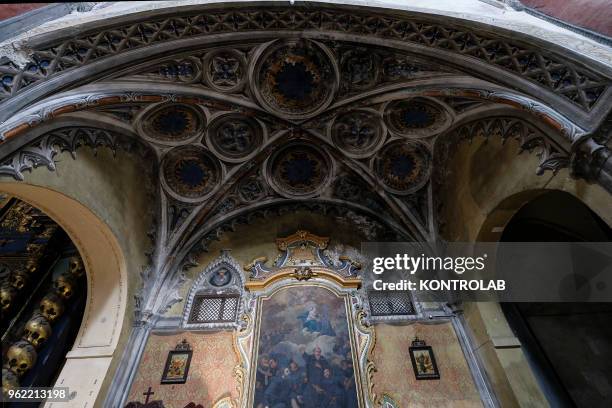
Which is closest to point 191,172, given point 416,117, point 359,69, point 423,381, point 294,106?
point 294,106

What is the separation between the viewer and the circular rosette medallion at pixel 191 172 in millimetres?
7609

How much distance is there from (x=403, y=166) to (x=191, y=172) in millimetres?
4980

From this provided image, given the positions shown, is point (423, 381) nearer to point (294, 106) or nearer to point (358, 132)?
point (358, 132)

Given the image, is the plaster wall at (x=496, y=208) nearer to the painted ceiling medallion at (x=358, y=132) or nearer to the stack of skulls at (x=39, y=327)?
the painted ceiling medallion at (x=358, y=132)

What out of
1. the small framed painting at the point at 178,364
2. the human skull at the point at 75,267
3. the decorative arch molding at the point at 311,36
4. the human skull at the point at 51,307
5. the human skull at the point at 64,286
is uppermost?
the decorative arch molding at the point at 311,36

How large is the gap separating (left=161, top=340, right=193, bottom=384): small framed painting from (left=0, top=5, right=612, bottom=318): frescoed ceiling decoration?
1.74 metres

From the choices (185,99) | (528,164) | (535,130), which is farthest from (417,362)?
(185,99)

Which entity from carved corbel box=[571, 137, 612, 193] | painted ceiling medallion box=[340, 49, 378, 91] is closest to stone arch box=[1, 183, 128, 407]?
painted ceiling medallion box=[340, 49, 378, 91]

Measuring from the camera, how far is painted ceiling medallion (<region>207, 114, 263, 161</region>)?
7.50m

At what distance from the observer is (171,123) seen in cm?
703

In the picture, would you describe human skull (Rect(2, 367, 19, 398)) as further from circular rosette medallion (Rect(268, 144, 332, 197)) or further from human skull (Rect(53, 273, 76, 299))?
circular rosette medallion (Rect(268, 144, 332, 197))

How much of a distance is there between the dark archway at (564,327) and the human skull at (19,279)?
9491 millimetres

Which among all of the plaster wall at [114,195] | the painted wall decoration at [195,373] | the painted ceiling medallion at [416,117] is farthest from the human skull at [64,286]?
the painted ceiling medallion at [416,117]

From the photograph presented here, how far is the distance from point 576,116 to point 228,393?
21.9ft
